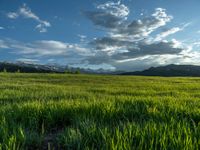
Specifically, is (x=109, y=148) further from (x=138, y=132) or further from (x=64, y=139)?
(x=64, y=139)

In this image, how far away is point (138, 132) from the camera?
383 centimetres

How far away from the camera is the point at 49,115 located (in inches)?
222

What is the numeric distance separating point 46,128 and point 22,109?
134 cm

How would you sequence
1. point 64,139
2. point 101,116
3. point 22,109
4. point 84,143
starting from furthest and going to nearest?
1. point 22,109
2. point 101,116
3. point 64,139
4. point 84,143

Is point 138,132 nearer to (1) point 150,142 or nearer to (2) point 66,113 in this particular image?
(1) point 150,142

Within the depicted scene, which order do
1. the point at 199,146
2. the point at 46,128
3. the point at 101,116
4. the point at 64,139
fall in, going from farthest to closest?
the point at 101,116, the point at 46,128, the point at 64,139, the point at 199,146

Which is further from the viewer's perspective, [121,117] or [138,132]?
[121,117]

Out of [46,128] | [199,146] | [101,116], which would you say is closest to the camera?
[199,146]

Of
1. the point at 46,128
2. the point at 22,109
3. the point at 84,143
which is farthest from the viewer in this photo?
the point at 22,109

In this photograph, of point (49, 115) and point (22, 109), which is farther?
point (22, 109)

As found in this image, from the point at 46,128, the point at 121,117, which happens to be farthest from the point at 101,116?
the point at 46,128

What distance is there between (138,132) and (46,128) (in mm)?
2342

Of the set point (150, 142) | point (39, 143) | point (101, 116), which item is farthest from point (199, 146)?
point (101, 116)

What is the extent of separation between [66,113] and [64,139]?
215 centimetres
